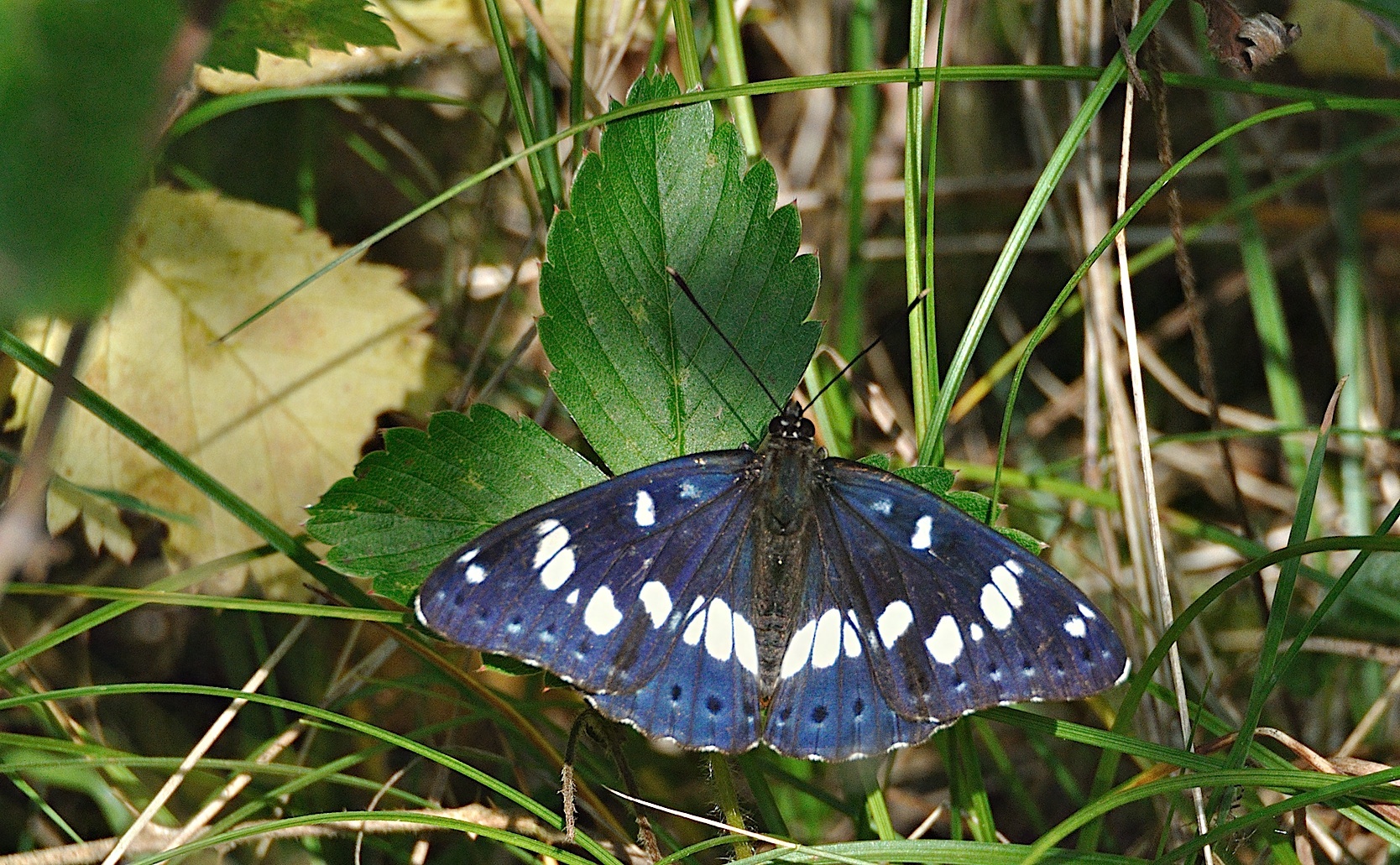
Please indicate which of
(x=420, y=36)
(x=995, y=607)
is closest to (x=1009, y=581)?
(x=995, y=607)

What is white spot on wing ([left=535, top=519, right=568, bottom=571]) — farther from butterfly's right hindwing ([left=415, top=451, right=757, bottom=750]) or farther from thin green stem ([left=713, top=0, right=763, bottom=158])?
thin green stem ([left=713, top=0, right=763, bottom=158])

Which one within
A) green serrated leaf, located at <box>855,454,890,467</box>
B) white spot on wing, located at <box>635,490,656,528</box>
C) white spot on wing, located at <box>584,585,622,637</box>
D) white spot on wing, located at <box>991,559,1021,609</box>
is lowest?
white spot on wing, located at <box>584,585,622,637</box>

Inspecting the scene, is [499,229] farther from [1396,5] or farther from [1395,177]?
[1395,177]

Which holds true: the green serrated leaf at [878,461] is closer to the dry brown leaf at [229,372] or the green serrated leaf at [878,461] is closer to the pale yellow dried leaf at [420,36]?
the dry brown leaf at [229,372]

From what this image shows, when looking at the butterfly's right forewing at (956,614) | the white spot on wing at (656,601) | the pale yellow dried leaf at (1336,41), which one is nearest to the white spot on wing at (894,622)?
the butterfly's right forewing at (956,614)

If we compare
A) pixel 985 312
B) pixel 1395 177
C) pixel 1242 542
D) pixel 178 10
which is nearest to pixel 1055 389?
pixel 1242 542

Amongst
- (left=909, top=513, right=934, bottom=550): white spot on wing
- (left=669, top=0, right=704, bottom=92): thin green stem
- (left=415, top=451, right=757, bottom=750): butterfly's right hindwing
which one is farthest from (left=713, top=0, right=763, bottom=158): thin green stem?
(left=909, top=513, right=934, bottom=550): white spot on wing
